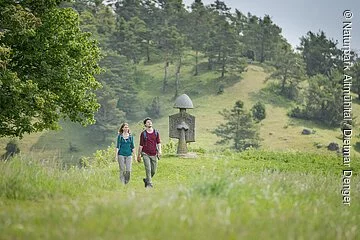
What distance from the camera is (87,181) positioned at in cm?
1314

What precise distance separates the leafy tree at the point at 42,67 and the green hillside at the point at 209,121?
3057cm

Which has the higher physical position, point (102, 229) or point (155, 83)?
point (155, 83)

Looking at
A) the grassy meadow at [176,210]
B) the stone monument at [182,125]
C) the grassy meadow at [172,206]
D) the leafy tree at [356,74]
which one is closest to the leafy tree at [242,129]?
the leafy tree at [356,74]

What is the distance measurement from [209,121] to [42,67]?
47313mm

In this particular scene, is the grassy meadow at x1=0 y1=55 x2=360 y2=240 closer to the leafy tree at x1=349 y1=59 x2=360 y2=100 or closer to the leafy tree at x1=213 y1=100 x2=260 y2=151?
the leafy tree at x1=213 y1=100 x2=260 y2=151

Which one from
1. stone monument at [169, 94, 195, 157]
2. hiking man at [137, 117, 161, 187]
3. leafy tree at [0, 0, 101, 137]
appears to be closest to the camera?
hiking man at [137, 117, 161, 187]

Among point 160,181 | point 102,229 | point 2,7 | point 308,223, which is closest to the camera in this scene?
point 102,229

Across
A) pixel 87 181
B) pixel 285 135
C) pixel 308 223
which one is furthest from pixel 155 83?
pixel 308 223

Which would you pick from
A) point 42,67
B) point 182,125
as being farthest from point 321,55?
point 42,67

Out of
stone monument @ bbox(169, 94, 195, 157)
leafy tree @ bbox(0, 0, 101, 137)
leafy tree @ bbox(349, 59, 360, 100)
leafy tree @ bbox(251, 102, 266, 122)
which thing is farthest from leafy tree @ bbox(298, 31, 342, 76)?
leafy tree @ bbox(0, 0, 101, 137)

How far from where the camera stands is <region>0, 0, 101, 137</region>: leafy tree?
16.7 metres

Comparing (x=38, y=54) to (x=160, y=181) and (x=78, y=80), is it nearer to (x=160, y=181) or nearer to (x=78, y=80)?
(x=78, y=80)

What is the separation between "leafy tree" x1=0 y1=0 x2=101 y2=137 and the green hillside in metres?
30.6

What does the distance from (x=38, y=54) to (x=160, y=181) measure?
649 cm
